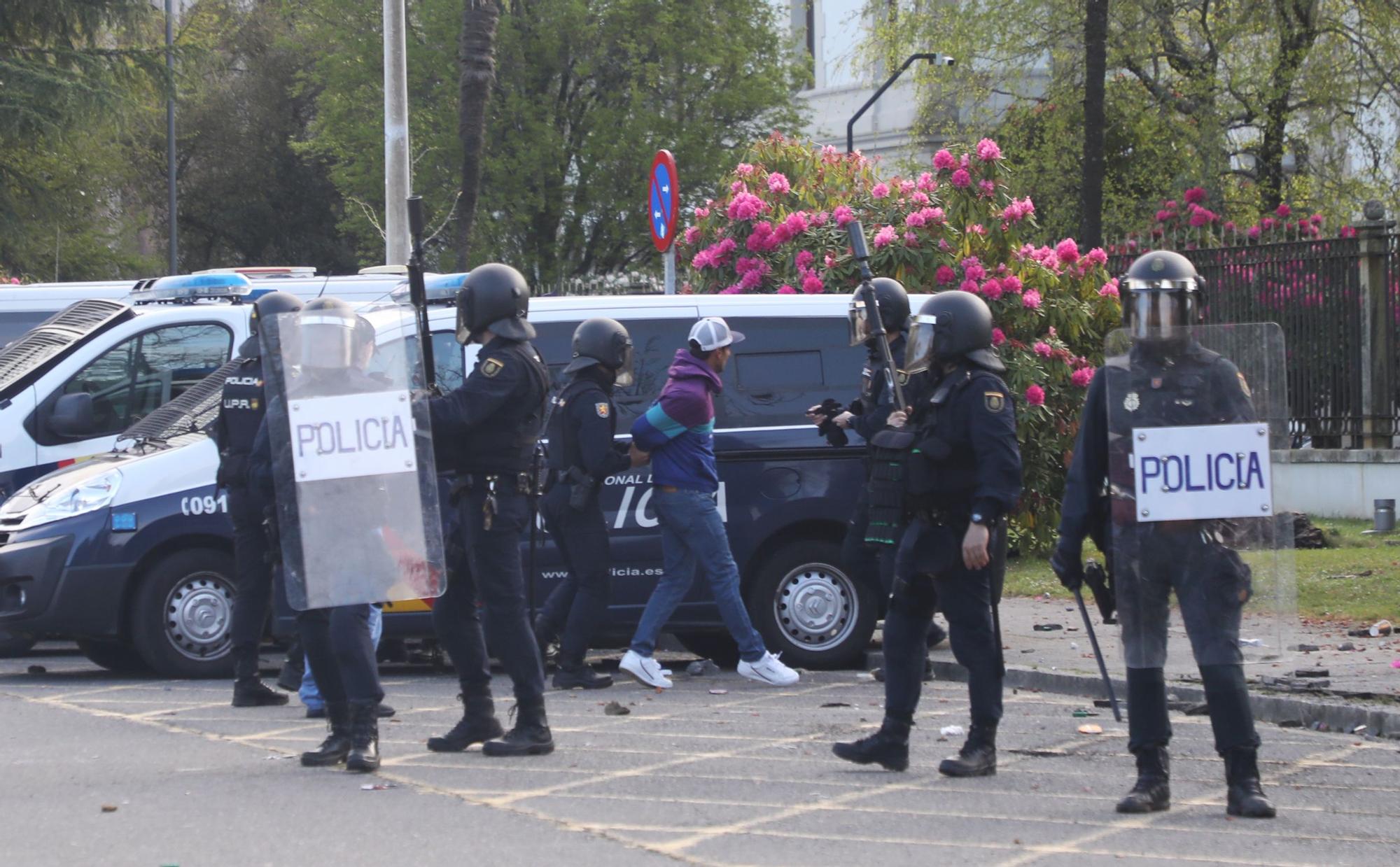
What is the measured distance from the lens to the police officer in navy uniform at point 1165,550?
5.66 metres

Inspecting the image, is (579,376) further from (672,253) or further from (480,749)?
(672,253)

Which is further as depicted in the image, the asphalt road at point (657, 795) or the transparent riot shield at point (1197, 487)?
the transparent riot shield at point (1197, 487)

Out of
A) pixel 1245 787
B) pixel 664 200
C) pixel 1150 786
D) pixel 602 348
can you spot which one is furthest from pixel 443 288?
pixel 1245 787

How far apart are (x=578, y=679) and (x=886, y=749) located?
288 cm

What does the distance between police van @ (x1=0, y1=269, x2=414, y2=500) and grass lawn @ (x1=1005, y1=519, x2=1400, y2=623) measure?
226 inches

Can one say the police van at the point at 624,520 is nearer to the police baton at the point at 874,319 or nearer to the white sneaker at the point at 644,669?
the white sneaker at the point at 644,669

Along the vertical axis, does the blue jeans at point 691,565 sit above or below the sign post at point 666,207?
below

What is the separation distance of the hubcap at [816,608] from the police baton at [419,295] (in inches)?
135

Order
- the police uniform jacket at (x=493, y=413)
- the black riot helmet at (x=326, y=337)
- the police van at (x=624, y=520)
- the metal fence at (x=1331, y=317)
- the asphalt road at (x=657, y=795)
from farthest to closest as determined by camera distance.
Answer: the metal fence at (x=1331, y=317) < the police van at (x=624, y=520) < the police uniform jacket at (x=493, y=413) < the black riot helmet at (x=326, y=337) < the asphalt road at (x=657, y=795)

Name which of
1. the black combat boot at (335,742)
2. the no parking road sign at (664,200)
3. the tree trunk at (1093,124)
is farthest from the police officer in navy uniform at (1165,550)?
the tree trunk at (1093,124)

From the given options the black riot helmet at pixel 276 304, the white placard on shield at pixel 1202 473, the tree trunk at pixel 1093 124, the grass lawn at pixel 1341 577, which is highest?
the tree trunk at pixel 1093 124

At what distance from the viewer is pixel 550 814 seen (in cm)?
566

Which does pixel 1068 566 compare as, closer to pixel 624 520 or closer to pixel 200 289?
pixel 624 520

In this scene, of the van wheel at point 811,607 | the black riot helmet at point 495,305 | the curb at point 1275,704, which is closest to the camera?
the black riot helmet at point 495,305
